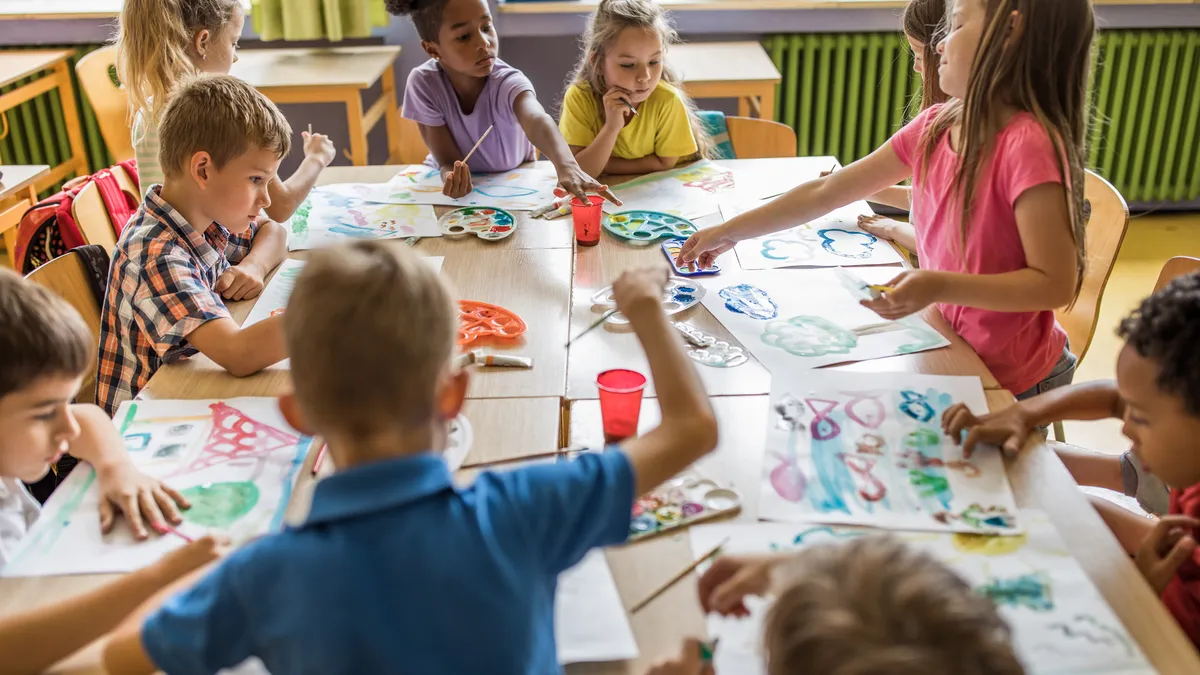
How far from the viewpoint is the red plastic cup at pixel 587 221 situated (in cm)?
191

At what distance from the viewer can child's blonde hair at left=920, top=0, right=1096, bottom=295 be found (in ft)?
4.70

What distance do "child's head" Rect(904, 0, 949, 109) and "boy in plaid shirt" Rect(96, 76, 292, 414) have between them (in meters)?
1.25

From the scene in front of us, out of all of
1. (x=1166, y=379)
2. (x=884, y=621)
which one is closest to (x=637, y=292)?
(x=884, y=621)

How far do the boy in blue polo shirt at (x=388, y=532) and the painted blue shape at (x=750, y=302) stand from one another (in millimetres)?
840

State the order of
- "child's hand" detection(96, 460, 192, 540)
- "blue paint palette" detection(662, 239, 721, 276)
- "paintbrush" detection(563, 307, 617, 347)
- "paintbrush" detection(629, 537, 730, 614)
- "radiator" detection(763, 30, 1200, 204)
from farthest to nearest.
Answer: "radiator" detection(763, 30, 1200, 204)
"blue paint palette" detection(662, 239, 721, 276)
"paintbrush" detection(563, 307, 617, 347)
"child's hand" detection(96, 460, 192, 540)
"paintbrush" detection(629, 537, 730, 614)

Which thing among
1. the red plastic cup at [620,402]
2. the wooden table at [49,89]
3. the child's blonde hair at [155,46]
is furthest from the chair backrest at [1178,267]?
the wooden table at [49,89]

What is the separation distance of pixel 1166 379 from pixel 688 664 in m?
0.65

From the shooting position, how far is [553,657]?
821mm

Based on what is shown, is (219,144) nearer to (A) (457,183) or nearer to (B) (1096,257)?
(A) (457,183)

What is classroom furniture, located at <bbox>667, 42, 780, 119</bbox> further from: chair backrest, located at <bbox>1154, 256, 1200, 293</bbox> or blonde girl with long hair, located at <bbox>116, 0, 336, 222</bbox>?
chair backrest, located at <bbox>1154, 256, 1200, 293</bbox>

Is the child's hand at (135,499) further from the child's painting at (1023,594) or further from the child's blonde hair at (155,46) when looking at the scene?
the child's blonde hair at (155,46)

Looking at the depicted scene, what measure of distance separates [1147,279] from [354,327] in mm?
3617

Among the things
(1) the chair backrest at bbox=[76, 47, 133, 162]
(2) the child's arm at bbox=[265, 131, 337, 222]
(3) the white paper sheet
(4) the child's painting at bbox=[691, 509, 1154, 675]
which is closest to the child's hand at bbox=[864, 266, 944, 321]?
(4) the child's painting at bbox=[691, 509, 1154, 675]

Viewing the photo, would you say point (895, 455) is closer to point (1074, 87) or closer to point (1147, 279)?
point (1074, 87)
